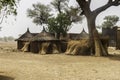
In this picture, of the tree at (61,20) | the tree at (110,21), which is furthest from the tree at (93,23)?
the tree at (110,21)

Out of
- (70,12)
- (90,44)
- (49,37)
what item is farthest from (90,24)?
(70,12)

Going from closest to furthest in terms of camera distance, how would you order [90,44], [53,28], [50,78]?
[50,78], [90,44], [53,28]

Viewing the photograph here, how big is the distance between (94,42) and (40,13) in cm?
4181

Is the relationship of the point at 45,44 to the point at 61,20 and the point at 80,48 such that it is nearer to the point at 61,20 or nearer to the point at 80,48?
the point at 80,48

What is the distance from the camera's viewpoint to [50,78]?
13812 millimetres

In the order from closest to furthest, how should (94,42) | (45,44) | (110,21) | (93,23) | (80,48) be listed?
1. (94,42)
2. (93,23)
3. (80,48)
4. (45,44)
5. (110,21)

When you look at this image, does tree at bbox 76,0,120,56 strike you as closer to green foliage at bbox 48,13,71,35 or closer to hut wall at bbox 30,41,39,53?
hut wall at bbox 30,41,39,53

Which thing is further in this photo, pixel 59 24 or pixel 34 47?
pixel 59 24

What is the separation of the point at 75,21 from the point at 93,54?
115ft

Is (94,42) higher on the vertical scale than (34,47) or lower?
higher

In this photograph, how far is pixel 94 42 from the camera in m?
30.3

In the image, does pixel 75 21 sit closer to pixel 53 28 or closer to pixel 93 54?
pixel 53 28

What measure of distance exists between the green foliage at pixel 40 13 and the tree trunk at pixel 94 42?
38064 millimetres

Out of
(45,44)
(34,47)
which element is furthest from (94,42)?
(34,47)
